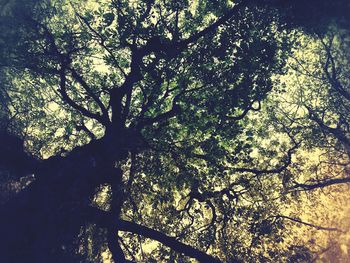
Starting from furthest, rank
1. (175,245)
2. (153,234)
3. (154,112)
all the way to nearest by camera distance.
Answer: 1. (154,112)
2. (153,234)
3. (175,245)

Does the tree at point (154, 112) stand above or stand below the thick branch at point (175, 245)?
above

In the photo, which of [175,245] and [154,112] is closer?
[175,245]

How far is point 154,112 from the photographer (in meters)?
15.7

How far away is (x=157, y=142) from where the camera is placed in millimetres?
15289

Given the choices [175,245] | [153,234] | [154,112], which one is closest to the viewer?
[175,245]

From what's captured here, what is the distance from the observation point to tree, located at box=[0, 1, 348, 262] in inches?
535

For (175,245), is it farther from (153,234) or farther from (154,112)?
(154,112)

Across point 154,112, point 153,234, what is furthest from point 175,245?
point 154,112

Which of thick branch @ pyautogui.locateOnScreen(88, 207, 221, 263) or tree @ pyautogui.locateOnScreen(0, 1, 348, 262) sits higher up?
tree @ pyautogui.locateOnScreen(0, 1, 348, 262)

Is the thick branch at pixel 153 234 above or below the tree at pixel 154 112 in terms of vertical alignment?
below

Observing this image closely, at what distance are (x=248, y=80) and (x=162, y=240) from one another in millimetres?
8708

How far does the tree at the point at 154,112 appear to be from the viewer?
1359 centimetres

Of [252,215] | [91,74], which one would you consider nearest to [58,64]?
[91,74]

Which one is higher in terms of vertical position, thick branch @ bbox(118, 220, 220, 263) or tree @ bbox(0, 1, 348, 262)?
tree @ bbox(0, 1, 348, 262)
